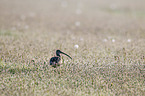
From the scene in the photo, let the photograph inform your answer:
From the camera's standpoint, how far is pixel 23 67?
3010 millimetres

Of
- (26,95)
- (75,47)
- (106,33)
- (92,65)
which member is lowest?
(26,95)

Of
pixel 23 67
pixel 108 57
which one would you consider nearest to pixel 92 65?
pixel 108 57

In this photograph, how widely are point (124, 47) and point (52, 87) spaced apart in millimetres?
2143

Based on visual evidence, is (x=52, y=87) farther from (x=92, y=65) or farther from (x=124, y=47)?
(x=124, y=47)

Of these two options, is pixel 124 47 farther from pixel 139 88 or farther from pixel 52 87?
pixel 52 87

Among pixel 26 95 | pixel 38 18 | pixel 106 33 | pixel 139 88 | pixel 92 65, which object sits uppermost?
pixel 38 18

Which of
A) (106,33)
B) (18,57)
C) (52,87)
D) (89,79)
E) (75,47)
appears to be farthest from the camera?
(106,33)

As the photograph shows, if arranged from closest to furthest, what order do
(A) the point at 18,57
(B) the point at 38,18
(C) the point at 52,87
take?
(C) the point at 52,87 → (A) the point at 18,57 → (B) the point at 38,18

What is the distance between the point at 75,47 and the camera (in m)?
3.98

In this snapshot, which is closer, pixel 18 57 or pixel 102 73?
pixel 102 73

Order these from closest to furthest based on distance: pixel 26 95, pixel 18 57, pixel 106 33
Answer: pixel 26 95, pixel 18 57, pixel 106 33

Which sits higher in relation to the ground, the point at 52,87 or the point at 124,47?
the point at 124,47

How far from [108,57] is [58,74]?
1101 millimetres

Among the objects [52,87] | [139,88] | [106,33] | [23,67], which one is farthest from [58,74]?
[106,33]
